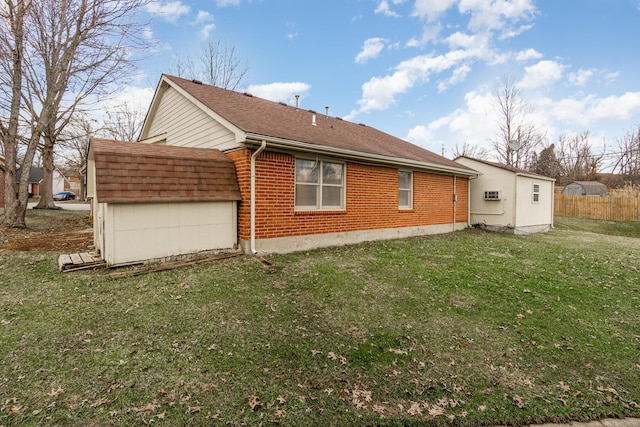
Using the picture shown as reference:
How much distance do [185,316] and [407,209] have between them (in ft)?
26.1

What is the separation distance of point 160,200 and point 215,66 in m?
20.3

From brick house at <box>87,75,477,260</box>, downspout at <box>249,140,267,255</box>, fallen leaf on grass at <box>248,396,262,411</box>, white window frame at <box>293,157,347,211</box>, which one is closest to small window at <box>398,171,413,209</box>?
brick house at <box>87,75,477,260</box>

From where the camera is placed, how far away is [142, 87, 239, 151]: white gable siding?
7664mm

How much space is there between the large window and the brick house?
0.03 m

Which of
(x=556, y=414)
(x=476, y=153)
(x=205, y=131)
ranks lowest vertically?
(x=556, y=414)

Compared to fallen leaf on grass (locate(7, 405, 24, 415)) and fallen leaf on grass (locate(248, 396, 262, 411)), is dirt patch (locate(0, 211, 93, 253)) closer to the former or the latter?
fallen leaf on grass (locate(7, 405, 24, 415))

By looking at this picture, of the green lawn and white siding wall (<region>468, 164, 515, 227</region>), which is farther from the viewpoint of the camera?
white siding wall (<region>468, 164, 515, 227</region>)

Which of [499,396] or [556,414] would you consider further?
[499,396]

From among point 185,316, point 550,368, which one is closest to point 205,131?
point 185,316

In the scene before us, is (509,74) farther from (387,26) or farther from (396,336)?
(396,336)

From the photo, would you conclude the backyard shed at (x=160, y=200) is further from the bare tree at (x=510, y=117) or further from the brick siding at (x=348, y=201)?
the bare tree at (x=510, y=117)

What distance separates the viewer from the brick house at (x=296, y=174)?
22.7 ft

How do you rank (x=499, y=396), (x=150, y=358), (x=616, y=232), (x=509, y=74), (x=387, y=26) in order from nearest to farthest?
1. (x=499, y=396)
2. (x=150, y=358)
3. (x=387, y=26)
4. (x=616, y=232)
5. (x=509, y=74)

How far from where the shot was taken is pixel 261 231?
22.9 ft
